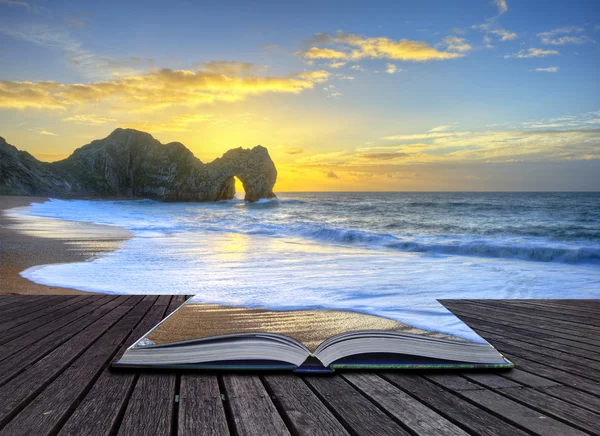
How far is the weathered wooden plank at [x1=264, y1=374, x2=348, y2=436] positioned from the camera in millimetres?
1605

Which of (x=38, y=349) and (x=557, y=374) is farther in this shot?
(x=38, y=349)

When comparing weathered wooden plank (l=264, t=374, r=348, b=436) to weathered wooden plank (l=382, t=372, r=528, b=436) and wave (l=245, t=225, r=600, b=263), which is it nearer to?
weathered wooden plank (l=382, t=372, r=528, b=436)

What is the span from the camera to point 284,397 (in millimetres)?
1902

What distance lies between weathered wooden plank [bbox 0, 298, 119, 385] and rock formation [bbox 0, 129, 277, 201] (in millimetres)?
58147

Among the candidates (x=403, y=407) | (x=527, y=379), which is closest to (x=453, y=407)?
(x=403, y=407)

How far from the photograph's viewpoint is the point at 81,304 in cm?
398

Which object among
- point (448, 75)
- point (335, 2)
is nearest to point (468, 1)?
point (335, 2)

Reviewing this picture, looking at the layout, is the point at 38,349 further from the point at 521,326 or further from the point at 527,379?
the point at 521,326

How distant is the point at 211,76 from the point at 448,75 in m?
11.6

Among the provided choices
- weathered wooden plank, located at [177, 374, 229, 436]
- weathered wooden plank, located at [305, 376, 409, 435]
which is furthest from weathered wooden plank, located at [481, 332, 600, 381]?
weathered wooden plank, located at [177, 374, 229, 436]

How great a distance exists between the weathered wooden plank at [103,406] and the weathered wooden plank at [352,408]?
2.92 ft

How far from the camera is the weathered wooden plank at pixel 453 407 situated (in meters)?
1.62

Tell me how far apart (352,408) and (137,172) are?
86.2 metres

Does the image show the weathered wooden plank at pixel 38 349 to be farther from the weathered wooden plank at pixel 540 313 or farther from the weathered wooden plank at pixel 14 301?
the weathered wooden plank at pixel 540 313
